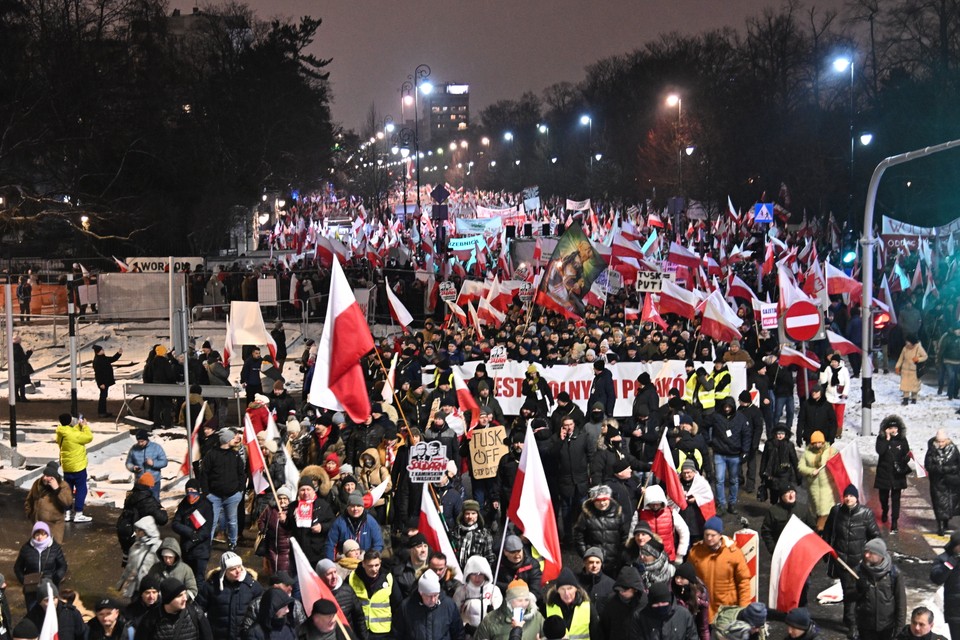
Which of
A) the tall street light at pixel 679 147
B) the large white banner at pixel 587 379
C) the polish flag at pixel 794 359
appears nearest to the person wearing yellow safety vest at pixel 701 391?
the large white banner at pixel 587 379

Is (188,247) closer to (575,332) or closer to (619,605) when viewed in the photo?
(575,332)

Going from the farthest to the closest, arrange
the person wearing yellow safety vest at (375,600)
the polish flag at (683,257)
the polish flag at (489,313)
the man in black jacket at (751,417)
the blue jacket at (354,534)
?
1. the polish flag at (683,257)
2. the polish flag at (489,313)
3. the man in black jacket at (751,417)
4. the blue jacket at (354,534)
5. the person wearing yellow safety vest at (375,600)

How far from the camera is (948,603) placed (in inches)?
335

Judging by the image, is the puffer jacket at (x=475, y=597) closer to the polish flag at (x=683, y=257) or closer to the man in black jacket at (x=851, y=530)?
the man in black jacket at (x=851, y=530)

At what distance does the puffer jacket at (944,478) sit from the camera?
1208 centimetres

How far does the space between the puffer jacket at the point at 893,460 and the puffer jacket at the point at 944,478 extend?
11.8 inches

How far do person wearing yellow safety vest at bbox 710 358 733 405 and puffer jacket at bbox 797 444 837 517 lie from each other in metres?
3.17

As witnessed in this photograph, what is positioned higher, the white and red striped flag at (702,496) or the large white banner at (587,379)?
the large white banner at (587,379)

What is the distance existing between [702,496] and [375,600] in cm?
363

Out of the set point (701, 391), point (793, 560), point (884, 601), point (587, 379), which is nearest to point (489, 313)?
point (587, 379)

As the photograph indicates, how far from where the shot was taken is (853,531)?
9.74 metres

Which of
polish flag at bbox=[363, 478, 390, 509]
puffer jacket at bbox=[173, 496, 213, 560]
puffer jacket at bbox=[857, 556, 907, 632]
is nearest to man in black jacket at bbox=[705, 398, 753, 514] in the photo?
polish flag at bbox=[363, 478, 390, 509]

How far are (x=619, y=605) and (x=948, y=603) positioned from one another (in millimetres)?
2696

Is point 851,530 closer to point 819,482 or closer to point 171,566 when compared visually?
point 819,482
